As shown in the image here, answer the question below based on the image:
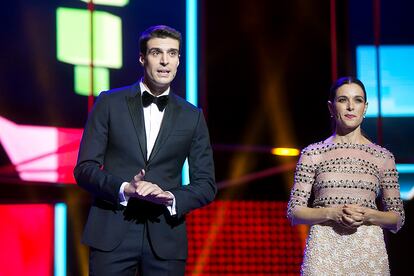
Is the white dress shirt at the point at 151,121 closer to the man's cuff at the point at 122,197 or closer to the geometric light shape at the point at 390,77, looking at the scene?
the man's cuff at the point at 122,197

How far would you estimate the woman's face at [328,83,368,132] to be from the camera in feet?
9.61

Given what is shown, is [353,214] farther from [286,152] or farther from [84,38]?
[84,38]

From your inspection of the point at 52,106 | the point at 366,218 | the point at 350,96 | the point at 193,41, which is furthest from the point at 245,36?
the point at 366,218

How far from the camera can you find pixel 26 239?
402cm

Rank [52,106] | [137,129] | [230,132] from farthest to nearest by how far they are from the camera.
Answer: [230,132] → [52,106] → [137,129]

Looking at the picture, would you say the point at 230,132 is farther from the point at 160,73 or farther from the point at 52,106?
the point at 160,73

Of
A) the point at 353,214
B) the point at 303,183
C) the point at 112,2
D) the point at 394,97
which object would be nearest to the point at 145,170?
the point at 303,183

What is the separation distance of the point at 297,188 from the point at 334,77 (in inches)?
67.5

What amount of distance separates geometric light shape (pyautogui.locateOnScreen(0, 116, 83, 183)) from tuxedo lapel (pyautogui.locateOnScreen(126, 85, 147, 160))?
4.95 ft

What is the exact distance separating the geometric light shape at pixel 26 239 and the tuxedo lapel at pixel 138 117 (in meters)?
1.60

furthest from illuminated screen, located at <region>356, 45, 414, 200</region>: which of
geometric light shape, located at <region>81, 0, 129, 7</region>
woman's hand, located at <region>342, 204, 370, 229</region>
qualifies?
woman's hand, located at <region>342, 204, 370, 229</region>

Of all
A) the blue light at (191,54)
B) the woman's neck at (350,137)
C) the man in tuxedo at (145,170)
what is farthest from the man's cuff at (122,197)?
the blue light at (191,54)

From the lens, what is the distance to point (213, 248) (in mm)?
4398

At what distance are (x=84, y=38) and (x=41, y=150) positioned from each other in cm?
70
